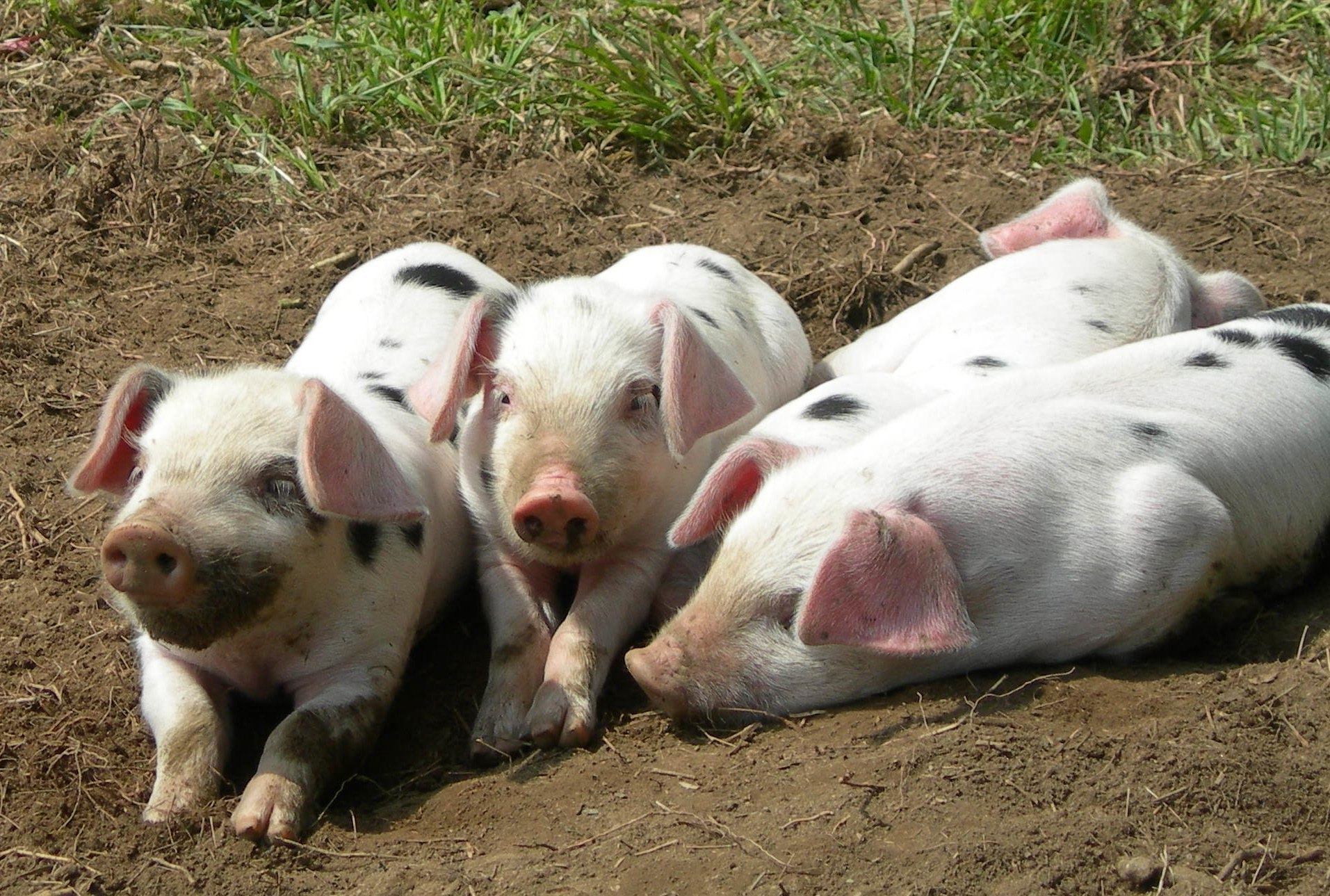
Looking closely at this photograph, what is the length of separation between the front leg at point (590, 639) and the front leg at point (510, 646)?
0.06 metres

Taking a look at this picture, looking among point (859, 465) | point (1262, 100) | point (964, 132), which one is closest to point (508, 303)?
point (859, 465)

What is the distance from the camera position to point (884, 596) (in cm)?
398

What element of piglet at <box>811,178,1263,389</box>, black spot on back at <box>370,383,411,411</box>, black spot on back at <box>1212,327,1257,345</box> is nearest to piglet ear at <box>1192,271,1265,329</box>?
piglet at <box>811,178,1263,389</box>

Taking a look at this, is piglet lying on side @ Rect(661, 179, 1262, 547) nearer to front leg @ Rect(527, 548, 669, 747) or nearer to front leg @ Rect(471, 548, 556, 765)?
front leg @ Rect(527, 548, 669, 747)

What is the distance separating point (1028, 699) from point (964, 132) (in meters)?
4.25

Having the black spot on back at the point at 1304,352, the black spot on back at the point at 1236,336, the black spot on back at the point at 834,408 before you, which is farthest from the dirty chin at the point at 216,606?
the black spot on back at the point at 1304,352

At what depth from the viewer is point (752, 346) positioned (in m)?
5.73

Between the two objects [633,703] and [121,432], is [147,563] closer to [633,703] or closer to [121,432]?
[121,432]

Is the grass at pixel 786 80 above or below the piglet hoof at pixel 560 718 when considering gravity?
above

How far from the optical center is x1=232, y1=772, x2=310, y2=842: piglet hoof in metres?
3.84

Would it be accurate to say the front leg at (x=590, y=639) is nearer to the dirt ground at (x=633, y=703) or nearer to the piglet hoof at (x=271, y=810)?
the dirt ground at (x=633, y=703)

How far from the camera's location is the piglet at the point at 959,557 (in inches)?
158

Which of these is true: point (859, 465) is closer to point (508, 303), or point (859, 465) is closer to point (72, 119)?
point (508, 303)

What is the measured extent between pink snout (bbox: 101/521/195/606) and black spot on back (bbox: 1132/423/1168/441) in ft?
8.59
